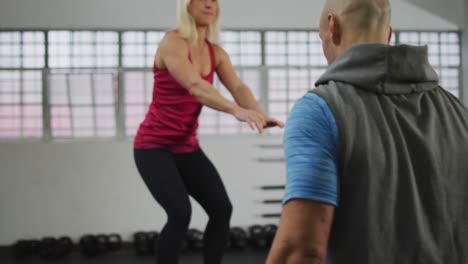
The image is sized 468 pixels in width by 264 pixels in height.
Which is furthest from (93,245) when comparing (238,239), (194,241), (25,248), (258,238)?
(258,238)

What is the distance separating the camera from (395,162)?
952 mm

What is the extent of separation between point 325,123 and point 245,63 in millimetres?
5221

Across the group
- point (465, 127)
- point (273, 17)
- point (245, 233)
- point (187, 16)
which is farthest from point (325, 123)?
point (273, 17)

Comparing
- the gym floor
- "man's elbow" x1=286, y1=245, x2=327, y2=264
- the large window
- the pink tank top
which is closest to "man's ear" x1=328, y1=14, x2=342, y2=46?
"man's elbow" x1=286, y1=245, x2=327, y2=264

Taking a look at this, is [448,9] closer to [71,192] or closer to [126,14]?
[126,14]

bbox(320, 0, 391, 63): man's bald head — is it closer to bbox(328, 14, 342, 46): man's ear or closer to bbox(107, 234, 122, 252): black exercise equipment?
bbox(328, 14, 342, 46): man's ear

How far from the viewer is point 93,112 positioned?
596cm

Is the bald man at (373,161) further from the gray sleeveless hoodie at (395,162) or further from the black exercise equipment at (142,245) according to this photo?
the black exercise equipment at (142,245)

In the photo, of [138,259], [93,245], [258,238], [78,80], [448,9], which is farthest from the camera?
[448,9]

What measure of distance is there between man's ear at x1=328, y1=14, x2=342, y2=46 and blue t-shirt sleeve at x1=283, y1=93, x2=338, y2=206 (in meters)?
0.17

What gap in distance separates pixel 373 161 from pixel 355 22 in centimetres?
27

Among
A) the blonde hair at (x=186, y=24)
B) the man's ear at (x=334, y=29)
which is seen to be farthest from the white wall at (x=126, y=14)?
the man's ear at (x=334, y=29)

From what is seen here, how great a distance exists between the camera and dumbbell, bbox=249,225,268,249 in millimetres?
5370

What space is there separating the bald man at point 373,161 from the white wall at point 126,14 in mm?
4886
